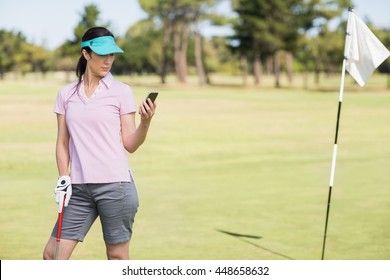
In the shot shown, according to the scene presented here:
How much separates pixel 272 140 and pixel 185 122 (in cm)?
455

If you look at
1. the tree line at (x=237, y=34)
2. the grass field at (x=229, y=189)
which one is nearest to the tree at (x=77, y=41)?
the tree line at (x=237, y=34)

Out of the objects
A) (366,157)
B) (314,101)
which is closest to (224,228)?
(366,157)

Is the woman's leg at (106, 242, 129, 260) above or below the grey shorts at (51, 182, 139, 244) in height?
below

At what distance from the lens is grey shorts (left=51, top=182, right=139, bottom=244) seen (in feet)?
11.2

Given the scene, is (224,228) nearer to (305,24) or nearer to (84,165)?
(84,165)

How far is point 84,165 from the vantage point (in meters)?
3.40

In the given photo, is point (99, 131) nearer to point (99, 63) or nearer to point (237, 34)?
point (99, 63)

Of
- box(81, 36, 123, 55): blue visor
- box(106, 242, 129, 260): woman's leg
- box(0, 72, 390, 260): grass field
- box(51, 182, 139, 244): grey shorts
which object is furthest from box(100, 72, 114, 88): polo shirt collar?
box(0, 72, 390, 260): grass field

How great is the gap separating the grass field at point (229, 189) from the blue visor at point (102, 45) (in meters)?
2.36

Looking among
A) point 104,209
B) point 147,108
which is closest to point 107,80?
point 147,108

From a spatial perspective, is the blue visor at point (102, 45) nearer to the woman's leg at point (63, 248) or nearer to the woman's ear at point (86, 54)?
the woman's ear at point (86, 54)

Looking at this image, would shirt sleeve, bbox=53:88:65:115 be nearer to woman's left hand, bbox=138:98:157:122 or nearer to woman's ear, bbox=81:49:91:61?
woman's ear, bbox=81:49:91:61

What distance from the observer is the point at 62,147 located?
3492mm

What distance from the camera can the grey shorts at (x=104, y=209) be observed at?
3.43 meters
